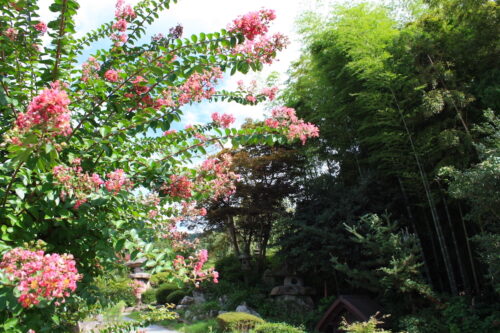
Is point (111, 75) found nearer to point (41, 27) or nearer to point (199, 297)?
point (41, 27)

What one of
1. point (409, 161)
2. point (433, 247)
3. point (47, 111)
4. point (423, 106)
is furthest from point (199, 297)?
point (47, 111)

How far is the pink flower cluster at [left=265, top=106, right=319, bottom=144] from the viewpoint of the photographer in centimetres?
170

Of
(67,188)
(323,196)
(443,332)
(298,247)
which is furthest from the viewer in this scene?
(323,196)

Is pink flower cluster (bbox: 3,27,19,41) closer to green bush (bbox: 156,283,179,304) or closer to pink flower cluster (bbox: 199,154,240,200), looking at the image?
pink flower cluster (bbox: 199,154,240,200)

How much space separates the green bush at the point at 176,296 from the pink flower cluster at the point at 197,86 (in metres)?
8.76

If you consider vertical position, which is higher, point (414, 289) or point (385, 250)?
point (385, 250)

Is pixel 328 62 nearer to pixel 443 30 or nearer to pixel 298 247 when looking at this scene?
pixel 443 30

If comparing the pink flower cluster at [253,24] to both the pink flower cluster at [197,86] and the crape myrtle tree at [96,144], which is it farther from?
the pink flower cluster at [197,86]

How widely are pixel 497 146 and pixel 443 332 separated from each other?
2.39m

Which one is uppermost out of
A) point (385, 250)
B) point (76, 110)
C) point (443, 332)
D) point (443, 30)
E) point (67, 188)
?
point (443, 30)

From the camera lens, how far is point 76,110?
1.81 meters

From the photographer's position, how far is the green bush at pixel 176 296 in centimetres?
961

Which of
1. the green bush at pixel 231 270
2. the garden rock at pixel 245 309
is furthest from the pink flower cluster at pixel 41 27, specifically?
the green bush at pixel 231 270

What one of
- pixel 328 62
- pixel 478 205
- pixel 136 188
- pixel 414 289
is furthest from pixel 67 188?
pixel 328 62
